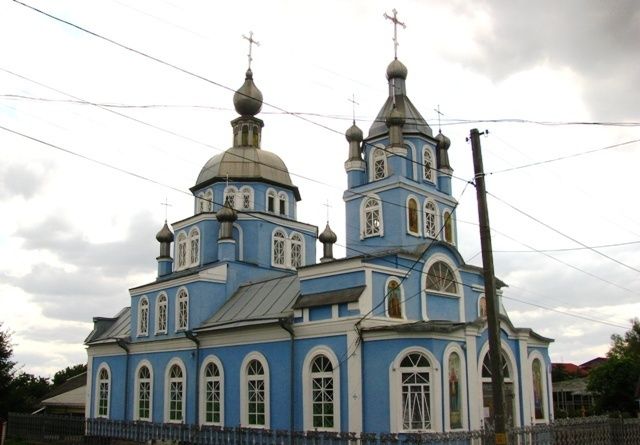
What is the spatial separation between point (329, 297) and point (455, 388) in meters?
4.34

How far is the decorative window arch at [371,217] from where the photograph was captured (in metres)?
22.5

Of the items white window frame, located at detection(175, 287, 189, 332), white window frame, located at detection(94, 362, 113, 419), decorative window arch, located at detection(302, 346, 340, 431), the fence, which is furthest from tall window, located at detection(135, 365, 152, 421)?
decorative window arch, located at detection(302, 346, 340, 431)

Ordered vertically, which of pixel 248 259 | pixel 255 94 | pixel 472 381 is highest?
pixel 255 94

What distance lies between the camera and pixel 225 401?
22922mm

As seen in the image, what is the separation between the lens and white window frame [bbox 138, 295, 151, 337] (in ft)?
92.3

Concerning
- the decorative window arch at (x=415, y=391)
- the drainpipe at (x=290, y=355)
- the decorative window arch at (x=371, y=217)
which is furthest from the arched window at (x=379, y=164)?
the decorative window arch at (x=415, y=391)

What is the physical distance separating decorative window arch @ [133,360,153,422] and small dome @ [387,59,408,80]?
47.5 ft

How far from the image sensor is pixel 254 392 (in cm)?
2206

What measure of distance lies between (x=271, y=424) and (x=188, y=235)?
11.2m

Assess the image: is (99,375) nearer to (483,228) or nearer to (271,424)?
(271,424)

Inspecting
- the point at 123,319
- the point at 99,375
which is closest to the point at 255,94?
the point at 123,319

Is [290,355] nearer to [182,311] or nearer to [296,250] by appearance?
[182,311]

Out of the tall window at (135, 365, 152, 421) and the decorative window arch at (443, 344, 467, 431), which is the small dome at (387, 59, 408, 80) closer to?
the decorative window arch at (443, 344, 467, 431)

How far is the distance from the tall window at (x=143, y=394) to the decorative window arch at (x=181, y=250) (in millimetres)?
4691
